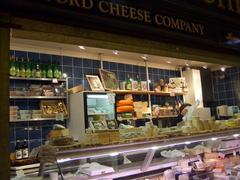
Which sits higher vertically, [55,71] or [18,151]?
[55,71]

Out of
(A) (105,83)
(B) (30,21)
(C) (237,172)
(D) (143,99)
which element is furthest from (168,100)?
(B) (30,21)

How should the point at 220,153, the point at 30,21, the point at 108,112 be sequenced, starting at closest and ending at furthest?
the point at 30,21 < the point at 220,153 < the point at 108,112

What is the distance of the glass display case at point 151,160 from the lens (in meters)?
2.32

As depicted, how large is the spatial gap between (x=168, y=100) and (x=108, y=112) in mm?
2562

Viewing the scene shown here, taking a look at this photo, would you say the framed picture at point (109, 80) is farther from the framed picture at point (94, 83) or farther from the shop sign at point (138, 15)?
the shop sign at point (138, 15)

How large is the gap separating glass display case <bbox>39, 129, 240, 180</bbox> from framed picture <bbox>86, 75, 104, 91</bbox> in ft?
9.32

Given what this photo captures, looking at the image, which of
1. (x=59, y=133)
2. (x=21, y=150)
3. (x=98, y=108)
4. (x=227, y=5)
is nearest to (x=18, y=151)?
(x=21, y=150)

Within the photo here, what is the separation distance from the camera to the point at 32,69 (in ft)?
17.9

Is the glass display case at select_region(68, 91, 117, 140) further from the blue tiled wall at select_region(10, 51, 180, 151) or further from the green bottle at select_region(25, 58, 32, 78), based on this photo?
the green bottle at select_region(25, 58, 32, 78)

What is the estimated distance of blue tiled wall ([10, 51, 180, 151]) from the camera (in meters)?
5.44

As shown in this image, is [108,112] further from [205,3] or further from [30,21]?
[30,21]

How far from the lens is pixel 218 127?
3734 mm

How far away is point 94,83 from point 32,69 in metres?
1.32

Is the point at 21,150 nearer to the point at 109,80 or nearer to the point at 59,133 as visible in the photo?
the point at 109,80
